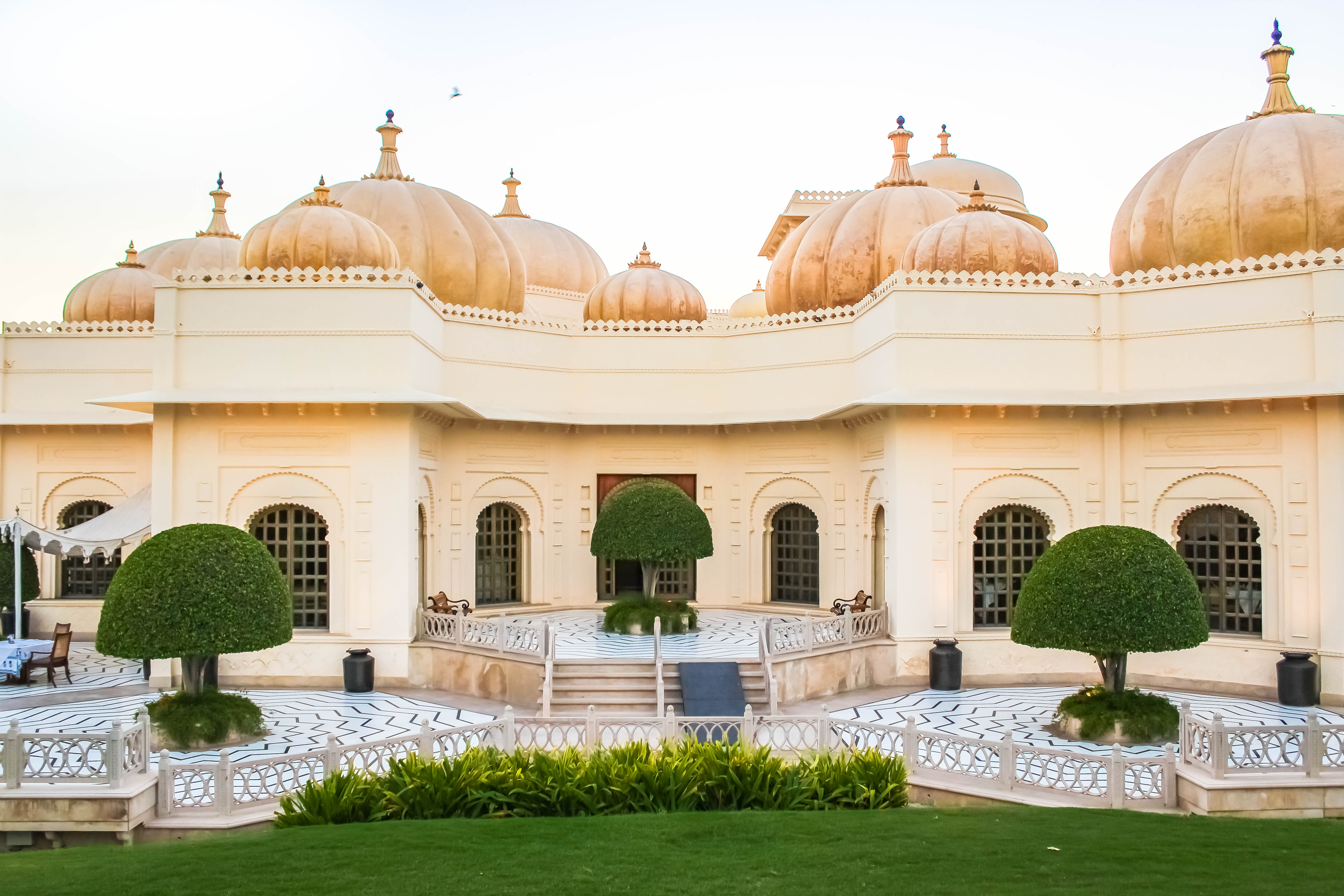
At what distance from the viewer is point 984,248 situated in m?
14.2

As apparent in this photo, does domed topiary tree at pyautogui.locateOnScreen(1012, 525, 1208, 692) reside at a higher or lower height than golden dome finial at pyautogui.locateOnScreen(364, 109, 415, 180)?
lower

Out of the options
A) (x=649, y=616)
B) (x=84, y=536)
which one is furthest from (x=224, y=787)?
(x=84, y=536)

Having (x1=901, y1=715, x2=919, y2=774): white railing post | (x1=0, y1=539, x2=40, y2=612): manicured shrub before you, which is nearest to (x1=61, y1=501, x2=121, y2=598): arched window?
(x1=0, y1=539, x2=40, y2=612): manicured shrub

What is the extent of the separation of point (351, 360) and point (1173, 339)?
10.1m

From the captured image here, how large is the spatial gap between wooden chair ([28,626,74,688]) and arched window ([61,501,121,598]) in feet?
12.3

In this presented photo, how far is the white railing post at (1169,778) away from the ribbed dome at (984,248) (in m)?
7.20

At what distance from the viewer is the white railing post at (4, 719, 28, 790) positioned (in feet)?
25.9

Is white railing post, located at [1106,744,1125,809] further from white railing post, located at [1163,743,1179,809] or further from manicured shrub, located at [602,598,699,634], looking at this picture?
manicured shrub, located at [602,598,699,634]

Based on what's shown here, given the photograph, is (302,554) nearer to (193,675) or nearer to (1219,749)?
(193,675)

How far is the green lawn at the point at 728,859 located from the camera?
564 cm

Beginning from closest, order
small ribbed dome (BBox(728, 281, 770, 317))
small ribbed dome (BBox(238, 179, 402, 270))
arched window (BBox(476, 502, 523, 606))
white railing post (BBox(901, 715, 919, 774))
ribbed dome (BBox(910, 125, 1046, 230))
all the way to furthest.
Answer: white railing post (BBox(901, 715, 919, 774)), small ribbed dome (BBox(238, 179, 402, 270)), arched window (BBox(476, 502, 523, 606)), ribbed dome (BBox(910, 125, 1046, 230)), small ribbed dome (BBox(728, 281, 770, 317))

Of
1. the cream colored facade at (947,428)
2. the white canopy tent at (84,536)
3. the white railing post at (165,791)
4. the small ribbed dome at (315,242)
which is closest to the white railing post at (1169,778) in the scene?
the cream colored facade at (947,428)

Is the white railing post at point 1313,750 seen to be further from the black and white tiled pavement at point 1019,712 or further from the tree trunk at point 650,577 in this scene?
the tree trunk at point 650,577

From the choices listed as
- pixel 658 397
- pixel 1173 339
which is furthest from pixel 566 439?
pixel 1173 339
